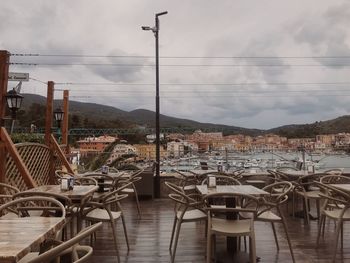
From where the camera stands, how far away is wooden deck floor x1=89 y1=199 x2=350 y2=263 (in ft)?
12.0

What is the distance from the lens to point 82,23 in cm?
1007

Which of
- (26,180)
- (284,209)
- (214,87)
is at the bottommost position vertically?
(284,209)

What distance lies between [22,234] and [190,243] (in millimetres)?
2706

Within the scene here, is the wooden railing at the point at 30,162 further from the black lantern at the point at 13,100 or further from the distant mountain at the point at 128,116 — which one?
the distant mountain at the point at 128,116

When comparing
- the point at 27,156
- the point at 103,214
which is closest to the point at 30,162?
the point at 27,156

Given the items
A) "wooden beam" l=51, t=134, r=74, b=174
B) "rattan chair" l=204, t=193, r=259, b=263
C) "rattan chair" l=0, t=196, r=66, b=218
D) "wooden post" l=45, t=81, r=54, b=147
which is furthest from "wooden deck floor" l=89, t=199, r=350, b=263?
"wooden post" l=45, t=81, r=54, b=147

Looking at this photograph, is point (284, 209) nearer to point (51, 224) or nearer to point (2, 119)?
point (2, 119)

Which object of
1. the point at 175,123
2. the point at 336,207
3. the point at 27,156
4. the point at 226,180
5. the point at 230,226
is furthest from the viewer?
the point at 175,123

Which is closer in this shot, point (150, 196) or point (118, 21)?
point (150, 196)

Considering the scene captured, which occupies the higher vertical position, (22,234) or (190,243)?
(22,234)

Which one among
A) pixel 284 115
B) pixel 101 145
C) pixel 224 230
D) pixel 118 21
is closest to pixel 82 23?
pixel 118 21

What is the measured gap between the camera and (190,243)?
4227 mm

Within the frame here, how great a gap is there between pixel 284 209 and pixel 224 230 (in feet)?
11.9

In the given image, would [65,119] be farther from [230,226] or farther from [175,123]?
[230,226]
